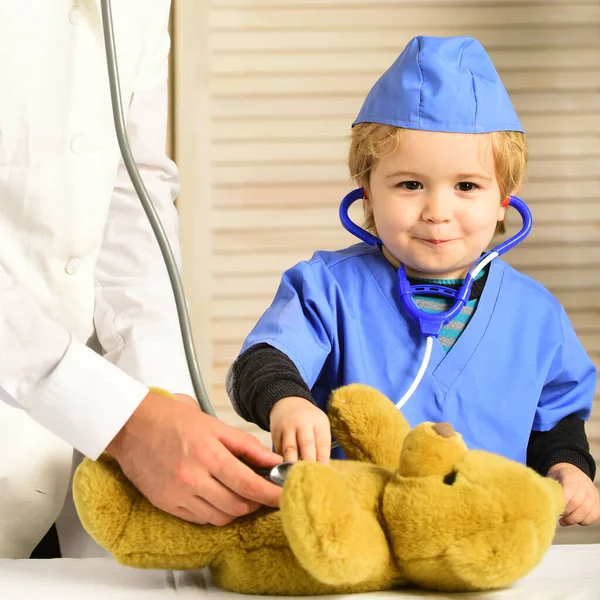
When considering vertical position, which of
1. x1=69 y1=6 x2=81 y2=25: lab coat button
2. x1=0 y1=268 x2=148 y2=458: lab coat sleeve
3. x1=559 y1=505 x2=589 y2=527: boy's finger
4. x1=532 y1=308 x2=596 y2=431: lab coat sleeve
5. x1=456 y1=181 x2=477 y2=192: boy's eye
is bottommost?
x1=559 y1=505 x2=589 y2=527: boy's finger

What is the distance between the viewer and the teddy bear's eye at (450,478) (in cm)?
78

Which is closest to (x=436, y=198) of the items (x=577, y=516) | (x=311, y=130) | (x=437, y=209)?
(x=437, y=209)

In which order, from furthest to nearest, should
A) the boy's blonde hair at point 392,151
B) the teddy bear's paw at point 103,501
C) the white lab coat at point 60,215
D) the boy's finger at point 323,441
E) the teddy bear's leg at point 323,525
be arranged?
the boy's blonde hair at point 392,151 < the white lab coat at point 60,215 < the boy's finger at point 323,441 < the teddy bear's paw at point 103,501 < the teddy bear's leg at point 323,525

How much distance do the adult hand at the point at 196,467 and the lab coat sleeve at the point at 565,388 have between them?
571 mm

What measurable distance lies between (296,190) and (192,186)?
0.87 ft

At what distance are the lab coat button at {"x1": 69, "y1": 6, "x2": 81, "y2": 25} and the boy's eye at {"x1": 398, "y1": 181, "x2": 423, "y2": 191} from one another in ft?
1.51

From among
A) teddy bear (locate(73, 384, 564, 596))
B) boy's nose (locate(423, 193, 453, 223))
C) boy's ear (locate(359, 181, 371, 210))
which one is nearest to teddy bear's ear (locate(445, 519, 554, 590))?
teddy bear (locate(73, 384, 564, 596))

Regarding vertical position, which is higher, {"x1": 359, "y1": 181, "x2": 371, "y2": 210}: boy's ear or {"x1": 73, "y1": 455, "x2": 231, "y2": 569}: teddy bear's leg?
{"x1": 359, "y1": 181, "x2": 371, "y2": 210}: boy's ear

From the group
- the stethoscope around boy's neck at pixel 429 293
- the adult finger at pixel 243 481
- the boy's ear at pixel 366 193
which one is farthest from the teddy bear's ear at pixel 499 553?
the boy's ear at pixel 366 193

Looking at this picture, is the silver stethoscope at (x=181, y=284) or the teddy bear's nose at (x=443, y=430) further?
the silver stethoscope at (x=181, y=284)

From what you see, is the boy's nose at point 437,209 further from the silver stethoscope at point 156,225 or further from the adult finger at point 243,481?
the adult finger at point 243,481

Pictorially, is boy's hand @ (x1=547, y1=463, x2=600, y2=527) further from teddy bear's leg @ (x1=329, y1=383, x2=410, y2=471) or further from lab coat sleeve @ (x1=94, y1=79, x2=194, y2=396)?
lab coat sleeve @ (x1=94, y1=79, x2=194, y2=396)

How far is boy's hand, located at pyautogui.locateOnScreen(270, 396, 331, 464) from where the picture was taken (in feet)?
2.98

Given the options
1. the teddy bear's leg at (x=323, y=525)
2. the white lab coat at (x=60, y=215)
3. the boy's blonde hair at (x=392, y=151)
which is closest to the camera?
the teddy bear's leg at (x=323, y=525)
